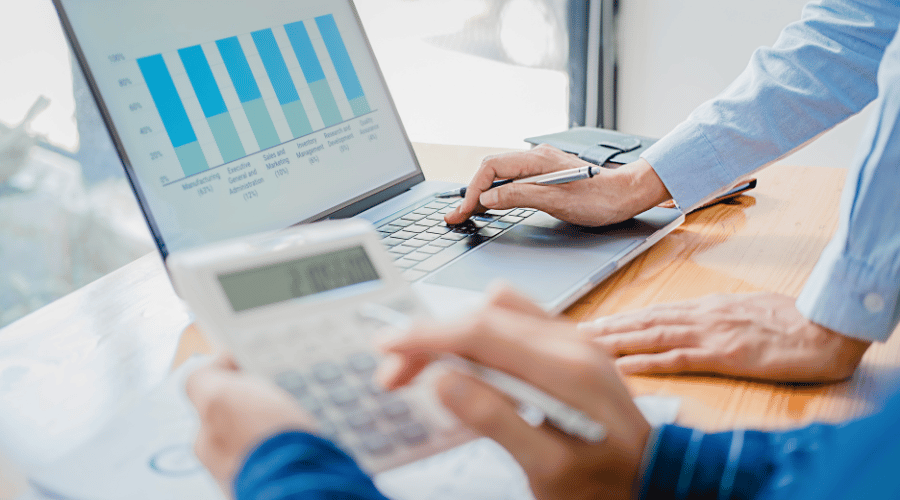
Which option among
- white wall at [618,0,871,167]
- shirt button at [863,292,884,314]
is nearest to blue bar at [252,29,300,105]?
shirt button at [863,292,884,314]

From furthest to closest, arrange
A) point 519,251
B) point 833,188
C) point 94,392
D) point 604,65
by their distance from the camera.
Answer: point 604,65
point 833,188
point 519,251
point 94,392

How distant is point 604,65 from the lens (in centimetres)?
238

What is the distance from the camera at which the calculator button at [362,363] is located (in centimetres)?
35

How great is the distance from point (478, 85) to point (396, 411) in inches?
76.4

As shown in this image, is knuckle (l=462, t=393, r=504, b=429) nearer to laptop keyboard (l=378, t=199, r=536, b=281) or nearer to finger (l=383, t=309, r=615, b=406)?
finger (l=383, t=309, r=615, b=406)

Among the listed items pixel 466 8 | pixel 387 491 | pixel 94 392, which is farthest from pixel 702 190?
pixel 466 8

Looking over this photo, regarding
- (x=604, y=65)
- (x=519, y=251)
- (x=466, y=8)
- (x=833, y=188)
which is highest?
(x=466, y=8)

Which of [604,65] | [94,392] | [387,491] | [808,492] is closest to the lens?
[808,492]

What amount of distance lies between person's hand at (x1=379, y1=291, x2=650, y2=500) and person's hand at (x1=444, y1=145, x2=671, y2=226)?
0.41 meters

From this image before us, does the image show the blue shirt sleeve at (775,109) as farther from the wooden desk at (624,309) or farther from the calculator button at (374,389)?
the calculator button at (374,389)

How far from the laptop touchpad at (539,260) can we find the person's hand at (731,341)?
7cm

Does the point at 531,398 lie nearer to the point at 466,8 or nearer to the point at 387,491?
the point at 387,491

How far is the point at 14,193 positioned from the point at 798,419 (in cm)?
105

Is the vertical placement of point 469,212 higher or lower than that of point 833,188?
higher
